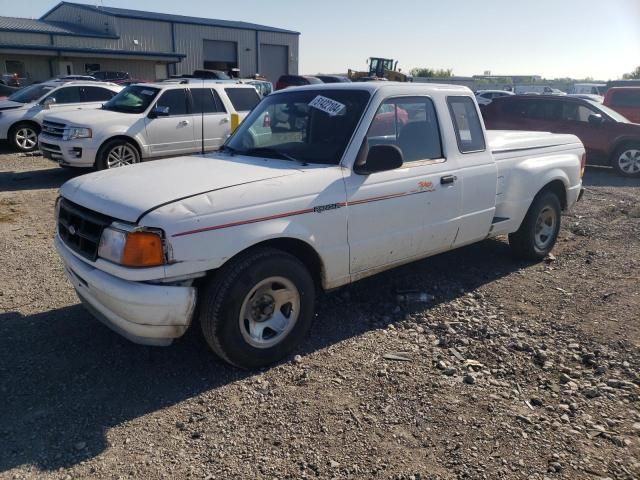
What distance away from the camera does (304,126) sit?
14.1 feet

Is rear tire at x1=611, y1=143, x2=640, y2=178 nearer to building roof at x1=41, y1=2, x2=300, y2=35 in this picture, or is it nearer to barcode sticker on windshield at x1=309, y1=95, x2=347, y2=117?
barcode sticker on windshield at x1=309, y1=95, x2=347, y2=117

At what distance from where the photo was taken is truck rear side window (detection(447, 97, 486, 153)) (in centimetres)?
477

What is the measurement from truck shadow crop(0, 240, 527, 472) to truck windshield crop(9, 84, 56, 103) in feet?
35.2

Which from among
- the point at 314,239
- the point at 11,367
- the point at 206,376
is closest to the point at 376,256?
the point at 314,239

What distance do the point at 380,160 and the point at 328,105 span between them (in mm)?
745

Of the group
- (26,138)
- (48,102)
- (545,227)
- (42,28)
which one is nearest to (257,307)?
(545,227)

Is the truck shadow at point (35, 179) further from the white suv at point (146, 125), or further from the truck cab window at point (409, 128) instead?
the truck cab window at point (409, 128)

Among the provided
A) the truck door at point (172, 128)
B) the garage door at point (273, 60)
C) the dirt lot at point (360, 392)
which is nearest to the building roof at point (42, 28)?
the garage door at point (273, 60)

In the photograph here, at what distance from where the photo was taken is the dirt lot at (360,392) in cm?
281

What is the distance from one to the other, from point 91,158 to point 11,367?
6575 mm

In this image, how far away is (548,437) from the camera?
3020mm

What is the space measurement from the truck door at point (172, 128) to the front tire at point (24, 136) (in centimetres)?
455

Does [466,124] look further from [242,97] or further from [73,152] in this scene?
[242,97]

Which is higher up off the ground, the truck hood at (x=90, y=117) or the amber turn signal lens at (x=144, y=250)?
the truck hood at (x=90, y=117)
